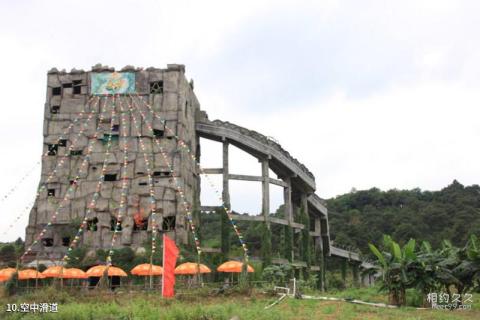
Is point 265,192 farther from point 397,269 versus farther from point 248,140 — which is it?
point 397,269

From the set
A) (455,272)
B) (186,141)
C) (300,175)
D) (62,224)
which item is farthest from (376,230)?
(455,272)

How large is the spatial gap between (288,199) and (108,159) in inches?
525

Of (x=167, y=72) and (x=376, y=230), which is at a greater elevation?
(x=167, y=72)

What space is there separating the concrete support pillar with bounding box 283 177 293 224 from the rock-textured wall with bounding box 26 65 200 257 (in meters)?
7.34

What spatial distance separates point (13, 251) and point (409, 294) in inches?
917

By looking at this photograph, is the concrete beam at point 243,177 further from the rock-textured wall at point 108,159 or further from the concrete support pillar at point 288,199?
the concrete support pillar at point 288,199

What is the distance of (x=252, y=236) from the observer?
2344 inches

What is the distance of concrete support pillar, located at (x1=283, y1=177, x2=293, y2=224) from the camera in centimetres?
4078

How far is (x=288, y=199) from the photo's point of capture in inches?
1634

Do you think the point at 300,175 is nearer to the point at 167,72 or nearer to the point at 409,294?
the point at 167,72

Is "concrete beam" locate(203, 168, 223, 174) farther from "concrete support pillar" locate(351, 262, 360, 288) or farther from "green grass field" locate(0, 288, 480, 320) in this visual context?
"concrete support pillar" locate(351, 262, 360, 288)

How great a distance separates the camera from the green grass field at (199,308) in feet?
56.7

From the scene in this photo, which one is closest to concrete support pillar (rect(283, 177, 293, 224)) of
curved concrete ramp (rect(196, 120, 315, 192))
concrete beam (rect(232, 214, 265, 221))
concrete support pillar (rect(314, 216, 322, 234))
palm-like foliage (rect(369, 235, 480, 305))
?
curved concrete ramp (rect(196, 120, 315, 192))

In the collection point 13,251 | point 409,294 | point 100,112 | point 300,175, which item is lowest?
point 409,294
